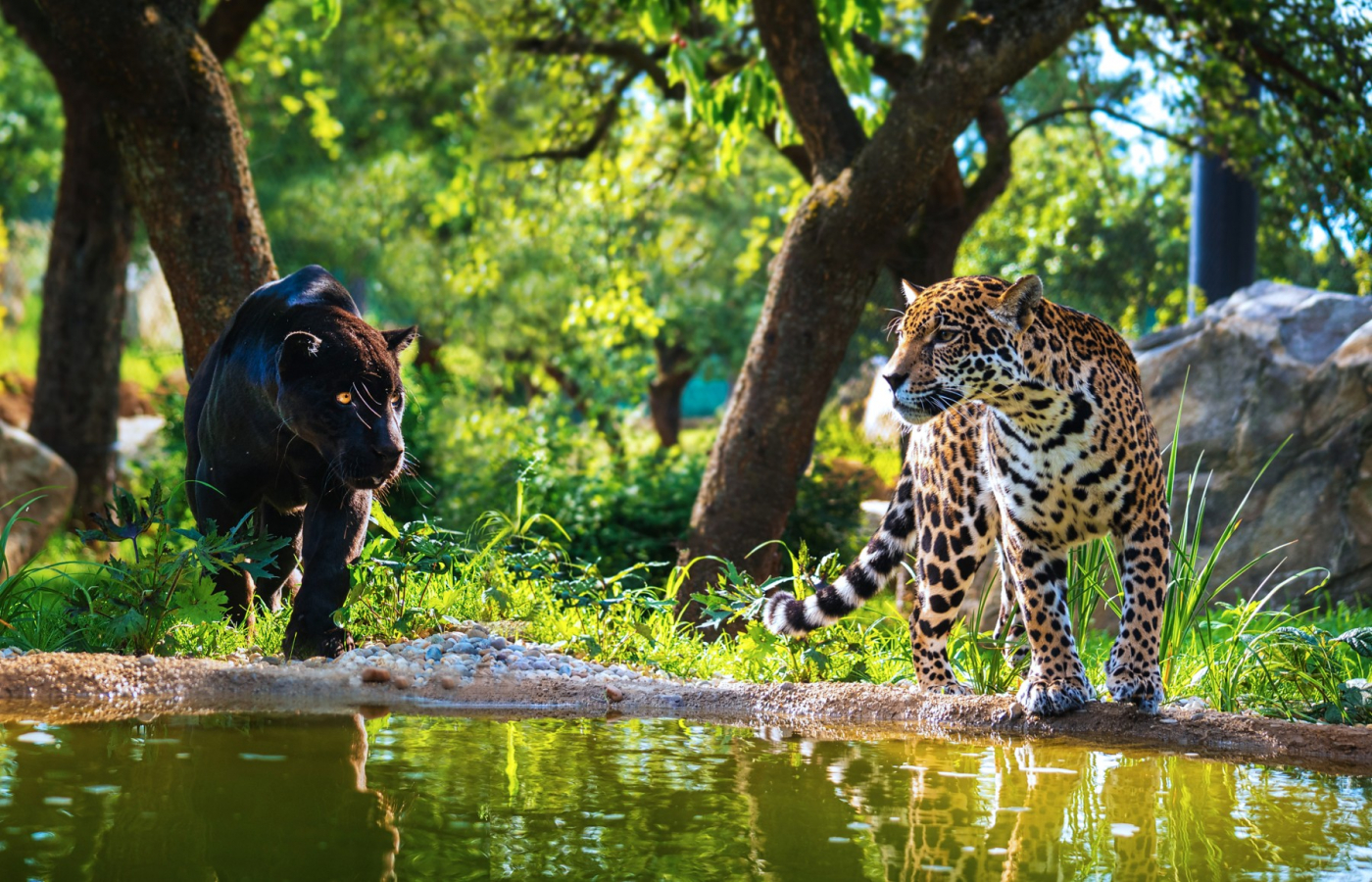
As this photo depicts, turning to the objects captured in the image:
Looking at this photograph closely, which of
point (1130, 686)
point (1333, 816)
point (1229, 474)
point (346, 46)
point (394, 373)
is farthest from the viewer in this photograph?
point (346, 46)

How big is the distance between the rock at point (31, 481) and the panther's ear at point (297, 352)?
7.17 metres

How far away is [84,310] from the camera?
12.0 metres

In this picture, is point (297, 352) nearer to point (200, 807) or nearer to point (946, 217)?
point (200, 807)

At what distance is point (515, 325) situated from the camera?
20812 mm

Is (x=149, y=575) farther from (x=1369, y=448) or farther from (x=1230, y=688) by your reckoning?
(x=1369, y=448)

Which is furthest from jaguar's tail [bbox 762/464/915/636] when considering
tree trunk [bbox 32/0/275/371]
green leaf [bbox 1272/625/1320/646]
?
tree trunk [bbox 32/0/275/371]

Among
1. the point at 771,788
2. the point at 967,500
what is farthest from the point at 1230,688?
the point at 771,788

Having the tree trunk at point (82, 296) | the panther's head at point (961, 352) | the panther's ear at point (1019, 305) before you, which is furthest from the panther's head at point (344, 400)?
the tree trunk at point (82, 296)

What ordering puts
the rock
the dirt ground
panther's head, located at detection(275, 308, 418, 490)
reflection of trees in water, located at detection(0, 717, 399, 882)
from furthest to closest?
the rock, panther's head, located at detection(275, 308, 418, 490), the dirt ground, reflection of trees in water, located at detection(0, 717, 399, 882)

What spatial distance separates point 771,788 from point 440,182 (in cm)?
2100

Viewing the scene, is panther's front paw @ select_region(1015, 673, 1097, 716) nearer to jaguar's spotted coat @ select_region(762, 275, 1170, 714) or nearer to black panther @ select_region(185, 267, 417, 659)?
jaguar's spotted coat @ select_region(762, 275, 1170, 714)

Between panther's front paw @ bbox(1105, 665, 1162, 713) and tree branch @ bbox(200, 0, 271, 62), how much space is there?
9412mm

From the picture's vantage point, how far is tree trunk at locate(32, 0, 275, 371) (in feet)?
23.7

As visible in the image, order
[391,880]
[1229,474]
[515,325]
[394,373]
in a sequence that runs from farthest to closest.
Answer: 1. [515,325]
2. [1229,474]
3. [394,373]
4. [391,880]
